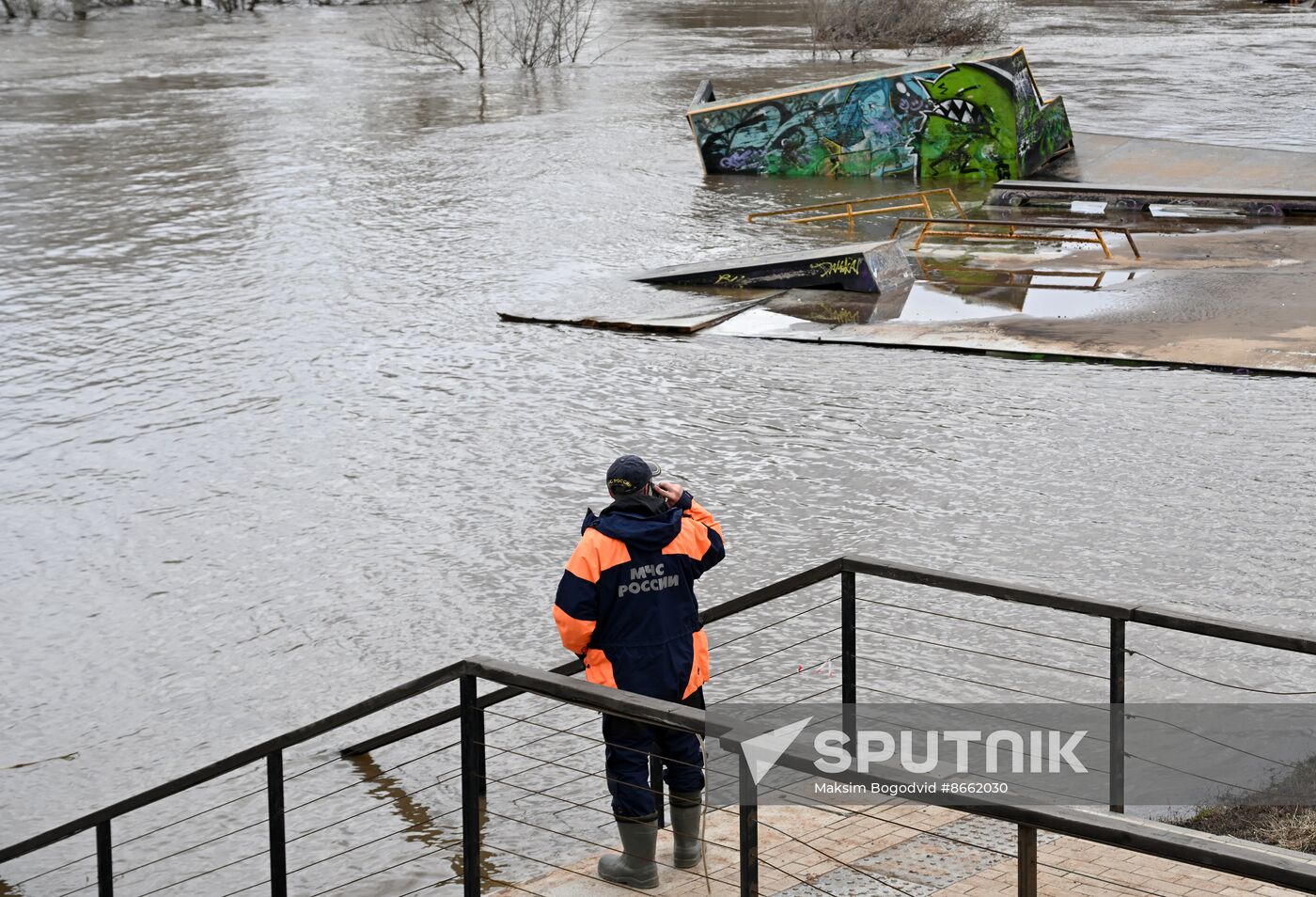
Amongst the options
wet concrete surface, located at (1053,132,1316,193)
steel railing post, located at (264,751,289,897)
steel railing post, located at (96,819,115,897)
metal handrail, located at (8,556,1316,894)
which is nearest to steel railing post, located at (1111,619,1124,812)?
metal handrail, located at (8,556,1316,894)

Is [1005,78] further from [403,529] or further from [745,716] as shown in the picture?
[745,716]

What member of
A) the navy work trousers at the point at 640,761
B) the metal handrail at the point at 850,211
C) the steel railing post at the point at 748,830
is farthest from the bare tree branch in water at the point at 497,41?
the steel railing post at the point at 748,830

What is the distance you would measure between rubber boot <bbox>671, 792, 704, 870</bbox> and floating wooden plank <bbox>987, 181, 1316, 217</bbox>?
708 inches

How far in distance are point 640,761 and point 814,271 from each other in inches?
488

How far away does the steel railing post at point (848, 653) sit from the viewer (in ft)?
20.2

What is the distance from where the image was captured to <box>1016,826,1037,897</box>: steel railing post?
3.22 meters

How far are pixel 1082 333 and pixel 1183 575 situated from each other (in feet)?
20.2

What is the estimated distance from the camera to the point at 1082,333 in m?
14.8

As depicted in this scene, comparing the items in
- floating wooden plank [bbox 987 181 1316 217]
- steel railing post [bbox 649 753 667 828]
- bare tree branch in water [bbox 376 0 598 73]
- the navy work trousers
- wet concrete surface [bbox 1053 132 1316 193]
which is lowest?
steel railing post [bbox 649 753 667 828]

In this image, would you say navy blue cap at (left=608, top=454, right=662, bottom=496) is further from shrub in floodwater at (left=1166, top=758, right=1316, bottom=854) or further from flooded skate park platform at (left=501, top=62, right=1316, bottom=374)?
flooded skate park platform at (left=501, top=62, right=1316, bottom=374)

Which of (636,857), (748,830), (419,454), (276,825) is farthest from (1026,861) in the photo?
(419,454)

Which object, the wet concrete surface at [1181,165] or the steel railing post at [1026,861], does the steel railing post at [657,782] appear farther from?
the wet concrete surface at [1181,165]

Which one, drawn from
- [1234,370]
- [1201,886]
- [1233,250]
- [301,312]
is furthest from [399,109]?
[1201,886]

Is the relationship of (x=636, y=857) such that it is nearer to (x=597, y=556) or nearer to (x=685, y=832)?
(x=685, y=832)
